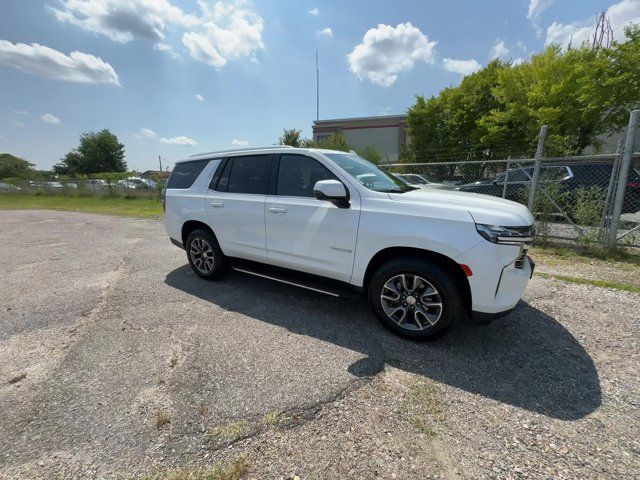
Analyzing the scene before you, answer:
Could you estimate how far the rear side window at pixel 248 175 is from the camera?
390cm

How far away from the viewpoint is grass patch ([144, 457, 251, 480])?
1.68 meters

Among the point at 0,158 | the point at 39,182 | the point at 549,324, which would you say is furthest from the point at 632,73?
the point at 0,158

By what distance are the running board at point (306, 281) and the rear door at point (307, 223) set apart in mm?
90

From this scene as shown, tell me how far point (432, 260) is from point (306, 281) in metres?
1.41

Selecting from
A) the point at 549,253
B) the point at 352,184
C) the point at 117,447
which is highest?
the point at 352,184

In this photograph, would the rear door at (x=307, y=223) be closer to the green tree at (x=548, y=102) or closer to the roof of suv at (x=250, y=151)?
the roof of suv at (x=250, y=151)

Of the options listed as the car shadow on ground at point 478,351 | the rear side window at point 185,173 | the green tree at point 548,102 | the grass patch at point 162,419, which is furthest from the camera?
the green tree at point 548,102

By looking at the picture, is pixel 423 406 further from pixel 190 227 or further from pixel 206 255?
pixel 190 227

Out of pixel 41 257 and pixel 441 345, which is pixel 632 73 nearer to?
pixel 441 345

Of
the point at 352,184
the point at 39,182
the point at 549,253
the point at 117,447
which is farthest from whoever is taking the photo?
the point at 39,182

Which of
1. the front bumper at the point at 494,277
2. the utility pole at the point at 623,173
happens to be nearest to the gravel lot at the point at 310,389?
the front bumper at the point at 494,277

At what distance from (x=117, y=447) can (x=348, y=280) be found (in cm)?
222

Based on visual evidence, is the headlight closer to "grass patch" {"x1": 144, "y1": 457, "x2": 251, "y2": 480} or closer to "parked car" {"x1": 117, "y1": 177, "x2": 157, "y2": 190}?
"grass patch" {"x1": 144, "y1": 457, "x2": 251, "y2": 480}

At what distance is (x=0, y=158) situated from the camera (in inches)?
2704
